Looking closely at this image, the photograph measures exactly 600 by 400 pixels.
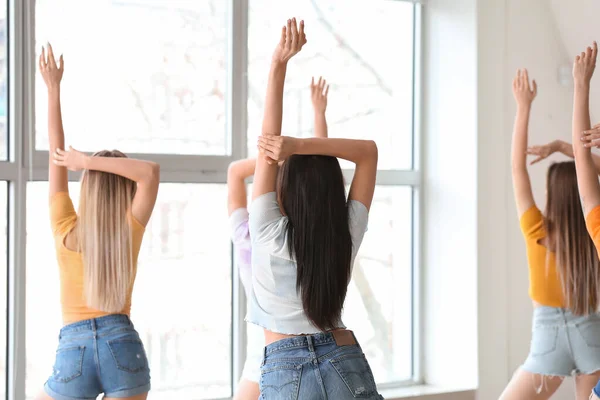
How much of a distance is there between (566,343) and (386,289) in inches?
49.7

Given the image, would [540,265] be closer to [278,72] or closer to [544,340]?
[544,340]

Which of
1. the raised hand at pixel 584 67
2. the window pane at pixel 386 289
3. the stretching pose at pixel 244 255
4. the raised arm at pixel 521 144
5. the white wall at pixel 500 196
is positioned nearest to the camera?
the raised hand at pixel 584 67

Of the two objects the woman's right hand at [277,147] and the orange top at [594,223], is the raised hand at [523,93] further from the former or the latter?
the woman's right hand at [277,147]

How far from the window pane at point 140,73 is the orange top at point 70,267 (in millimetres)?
641

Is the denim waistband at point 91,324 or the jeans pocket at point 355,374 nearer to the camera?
the jeans pocket at point 355,374

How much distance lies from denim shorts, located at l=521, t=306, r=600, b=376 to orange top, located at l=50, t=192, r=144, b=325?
1.57 meters

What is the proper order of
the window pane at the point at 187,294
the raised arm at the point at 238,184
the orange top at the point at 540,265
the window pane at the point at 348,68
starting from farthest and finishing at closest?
1. the window pane at the point at 348,68
2. the window pane at the point at 187,294
3. the orange top at the point at 540,265
4. the raised arm at the point at 238,184

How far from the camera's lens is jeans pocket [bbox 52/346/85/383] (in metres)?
2.51

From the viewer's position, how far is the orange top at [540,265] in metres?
2.97

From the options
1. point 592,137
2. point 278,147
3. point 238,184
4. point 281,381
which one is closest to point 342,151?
point 278,147

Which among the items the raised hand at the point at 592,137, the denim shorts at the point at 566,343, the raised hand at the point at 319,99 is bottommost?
the denim shorts at the point at 566,343

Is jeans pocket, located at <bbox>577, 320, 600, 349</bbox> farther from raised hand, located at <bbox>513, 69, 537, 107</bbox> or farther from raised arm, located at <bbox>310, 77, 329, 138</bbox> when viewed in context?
raised arm, located at <bbox>310, 77, 329, 138</bbox>

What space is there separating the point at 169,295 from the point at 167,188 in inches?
19.1

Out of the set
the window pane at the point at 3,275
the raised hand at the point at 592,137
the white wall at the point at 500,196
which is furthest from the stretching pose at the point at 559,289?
the window pane at the point at 3,275
